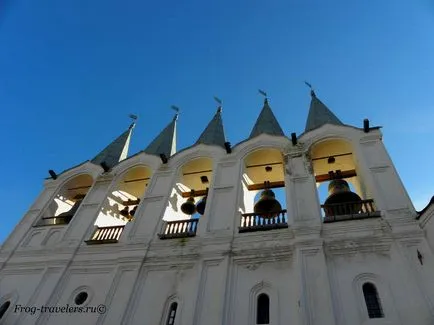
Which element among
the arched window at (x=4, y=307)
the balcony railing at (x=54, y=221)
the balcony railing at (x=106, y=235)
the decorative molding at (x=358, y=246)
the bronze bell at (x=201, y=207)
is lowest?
the arched window at (x=4, y=307)

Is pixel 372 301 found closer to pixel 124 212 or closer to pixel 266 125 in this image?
pixel 266 125

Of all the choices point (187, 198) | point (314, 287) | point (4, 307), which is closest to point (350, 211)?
point (314, 287)


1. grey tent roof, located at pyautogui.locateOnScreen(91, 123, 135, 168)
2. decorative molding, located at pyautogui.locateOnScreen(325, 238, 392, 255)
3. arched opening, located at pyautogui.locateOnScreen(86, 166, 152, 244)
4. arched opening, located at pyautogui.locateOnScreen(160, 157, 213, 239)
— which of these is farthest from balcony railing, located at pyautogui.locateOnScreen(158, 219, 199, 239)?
grey tent roof, located at pyautogui.locateOnScreen(91, 123, 135, 168)

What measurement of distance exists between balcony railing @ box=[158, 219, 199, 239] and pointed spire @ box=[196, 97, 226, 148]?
15.5 feet

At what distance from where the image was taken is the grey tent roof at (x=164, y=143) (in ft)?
59.8

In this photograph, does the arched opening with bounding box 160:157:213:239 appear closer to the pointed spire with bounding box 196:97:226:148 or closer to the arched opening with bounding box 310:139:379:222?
the pointed spire with bounding box 196:97:226:148

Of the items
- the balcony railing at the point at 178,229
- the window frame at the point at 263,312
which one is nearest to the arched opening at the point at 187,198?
the balcony railing at the point at 178,229

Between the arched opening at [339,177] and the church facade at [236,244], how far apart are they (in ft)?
0.21

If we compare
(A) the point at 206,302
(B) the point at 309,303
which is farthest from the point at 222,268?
(B) the point at 309,303

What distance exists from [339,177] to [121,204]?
32.0 feet

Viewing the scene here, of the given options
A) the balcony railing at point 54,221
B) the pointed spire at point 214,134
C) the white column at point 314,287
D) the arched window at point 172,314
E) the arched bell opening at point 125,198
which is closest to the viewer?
the white column at point 314,287

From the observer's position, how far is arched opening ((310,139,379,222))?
11.6 metres

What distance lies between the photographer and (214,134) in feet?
60.4

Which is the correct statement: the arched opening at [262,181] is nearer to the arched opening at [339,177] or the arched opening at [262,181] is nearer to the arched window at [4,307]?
the arched opening at [339,177]
